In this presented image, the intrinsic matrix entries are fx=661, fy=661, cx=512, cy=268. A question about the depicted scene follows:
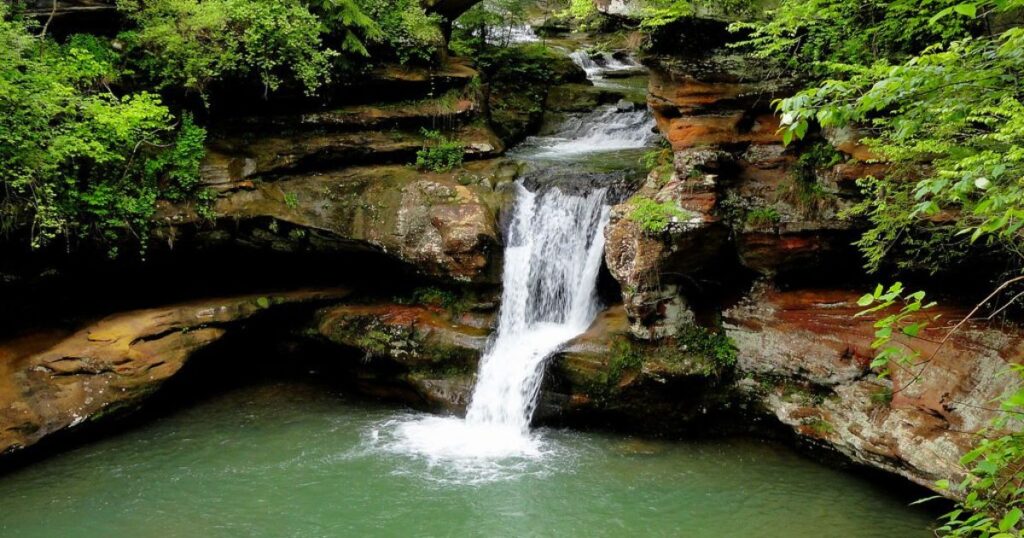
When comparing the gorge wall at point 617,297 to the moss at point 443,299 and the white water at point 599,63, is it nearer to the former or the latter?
the moss at point 443,299

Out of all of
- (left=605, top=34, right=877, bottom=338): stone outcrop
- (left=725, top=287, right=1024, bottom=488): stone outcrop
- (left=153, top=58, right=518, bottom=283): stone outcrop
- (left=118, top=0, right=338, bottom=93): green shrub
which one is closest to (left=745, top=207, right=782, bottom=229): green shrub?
(left=605, top=34, right=877, bottom=338): stone outcrop

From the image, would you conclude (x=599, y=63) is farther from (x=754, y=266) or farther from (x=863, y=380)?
(x=863, y=380)

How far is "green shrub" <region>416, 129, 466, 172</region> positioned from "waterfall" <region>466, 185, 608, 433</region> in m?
1.96

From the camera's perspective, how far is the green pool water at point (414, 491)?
785cm

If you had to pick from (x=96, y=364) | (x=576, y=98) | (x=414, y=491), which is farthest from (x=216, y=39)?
(x=576, y=98)

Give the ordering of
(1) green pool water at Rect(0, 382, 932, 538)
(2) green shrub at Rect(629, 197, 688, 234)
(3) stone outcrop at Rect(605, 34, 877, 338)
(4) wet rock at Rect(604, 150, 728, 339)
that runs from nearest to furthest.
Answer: (1) green pool water at Rect(0, 382, 932, 538) < (3) stone outcrop at Rect(605, 34, 877, 338) < (2) green shrub at Rect(629, 197, 688, 234) < (4) wet rock at Rect(604, 150, 728, 339)

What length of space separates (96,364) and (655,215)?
8561 millimetres

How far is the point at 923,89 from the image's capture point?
409cm

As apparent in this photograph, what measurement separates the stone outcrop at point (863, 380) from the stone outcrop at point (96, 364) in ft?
27.6

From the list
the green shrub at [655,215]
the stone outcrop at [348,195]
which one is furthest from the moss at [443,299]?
the green shrub at [655,215]

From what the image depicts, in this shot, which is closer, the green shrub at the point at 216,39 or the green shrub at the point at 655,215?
the green shrub at the point at 655,215

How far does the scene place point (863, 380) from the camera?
8734 millimetres

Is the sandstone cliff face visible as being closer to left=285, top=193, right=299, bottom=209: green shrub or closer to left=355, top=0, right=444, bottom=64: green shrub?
left=355, top=0, right=444, bottom=64: green shrub

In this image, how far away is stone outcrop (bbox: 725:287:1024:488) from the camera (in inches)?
296
